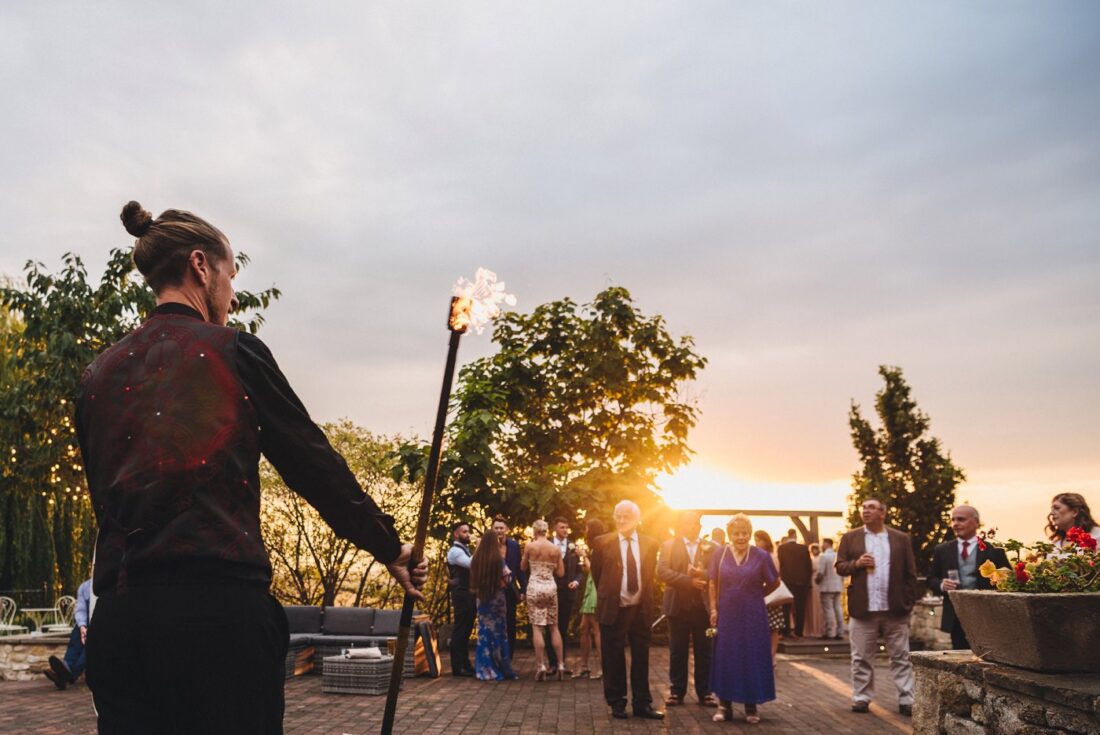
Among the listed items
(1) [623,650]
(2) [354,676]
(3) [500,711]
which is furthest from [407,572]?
(2) [354,676]

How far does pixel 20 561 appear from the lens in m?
21.2

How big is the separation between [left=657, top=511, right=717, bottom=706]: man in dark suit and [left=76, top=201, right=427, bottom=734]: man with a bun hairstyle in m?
9.50

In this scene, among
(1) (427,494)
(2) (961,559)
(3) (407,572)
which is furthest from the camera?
(2) (961,559)

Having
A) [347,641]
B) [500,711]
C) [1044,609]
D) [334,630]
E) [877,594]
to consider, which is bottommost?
[500,711]

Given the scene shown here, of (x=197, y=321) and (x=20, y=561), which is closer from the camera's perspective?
(x=197, y=321)

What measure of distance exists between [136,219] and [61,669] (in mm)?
12728

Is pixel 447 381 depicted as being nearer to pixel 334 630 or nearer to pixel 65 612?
pixel 334 630

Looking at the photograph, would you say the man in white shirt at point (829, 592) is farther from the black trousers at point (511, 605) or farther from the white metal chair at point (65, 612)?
the white metal chair at point (65, 612)

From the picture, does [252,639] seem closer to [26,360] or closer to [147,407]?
[147,407]

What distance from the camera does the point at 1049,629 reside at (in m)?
5.14

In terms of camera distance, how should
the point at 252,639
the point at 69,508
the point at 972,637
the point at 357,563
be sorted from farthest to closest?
the point at 69,508, the point at 357,563, the point at 972,637, the point at 252,639

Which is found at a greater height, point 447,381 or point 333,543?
point 333,543

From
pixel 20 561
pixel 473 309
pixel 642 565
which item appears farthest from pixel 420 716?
pixel 20 561

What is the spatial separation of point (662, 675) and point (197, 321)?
14.2 m
